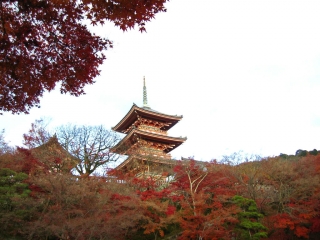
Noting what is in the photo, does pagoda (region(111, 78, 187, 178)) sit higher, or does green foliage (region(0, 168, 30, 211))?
pagoda (region(111, 78, 187, 178))

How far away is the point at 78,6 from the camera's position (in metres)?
3.91

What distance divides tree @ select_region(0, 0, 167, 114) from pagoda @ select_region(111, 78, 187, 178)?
1495 cm

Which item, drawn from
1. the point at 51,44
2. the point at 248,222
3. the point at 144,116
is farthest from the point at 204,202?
the point at 144,116

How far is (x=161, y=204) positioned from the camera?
13.1 metres

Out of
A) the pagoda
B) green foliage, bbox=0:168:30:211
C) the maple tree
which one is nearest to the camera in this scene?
green foliage, bbox=0:168:30:211

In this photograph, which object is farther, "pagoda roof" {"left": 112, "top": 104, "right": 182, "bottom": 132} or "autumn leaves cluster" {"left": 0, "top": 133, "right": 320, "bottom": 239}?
"pagoda roof" {"left": 112, "top": 104, "right": 182, "bottom": 132}

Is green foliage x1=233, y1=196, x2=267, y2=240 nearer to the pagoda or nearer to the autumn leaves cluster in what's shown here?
the autumn leaves cluster

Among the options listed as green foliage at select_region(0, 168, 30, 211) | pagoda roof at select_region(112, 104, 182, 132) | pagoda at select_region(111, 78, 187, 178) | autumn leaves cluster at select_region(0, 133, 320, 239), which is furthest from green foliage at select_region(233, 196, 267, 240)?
pagoda roof at select_region(112, 104, 182, 132)

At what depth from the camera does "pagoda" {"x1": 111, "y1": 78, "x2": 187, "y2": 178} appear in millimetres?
20875

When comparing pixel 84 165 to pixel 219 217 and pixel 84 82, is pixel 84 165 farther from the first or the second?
pixel 84 82

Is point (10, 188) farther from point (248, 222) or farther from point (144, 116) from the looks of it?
point (144, 116)

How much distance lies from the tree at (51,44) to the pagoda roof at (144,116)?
19929mm

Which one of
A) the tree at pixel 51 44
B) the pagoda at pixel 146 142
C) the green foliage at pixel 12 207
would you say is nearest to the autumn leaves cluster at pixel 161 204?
the green foliage at pixel 12 207

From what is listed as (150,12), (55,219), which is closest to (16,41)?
(150,12)
